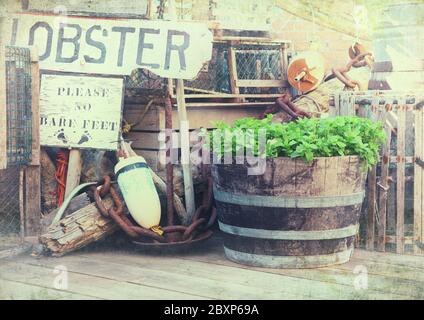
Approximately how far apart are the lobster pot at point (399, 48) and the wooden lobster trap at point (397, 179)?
0.70 meters

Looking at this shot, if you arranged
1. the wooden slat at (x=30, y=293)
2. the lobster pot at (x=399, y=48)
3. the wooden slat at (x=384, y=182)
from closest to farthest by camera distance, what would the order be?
1. the wooden slat at (x=30, y=293)
2. the wooden slat at (x=384, y=182)
3. the lobster pot at (x=399, y=48)

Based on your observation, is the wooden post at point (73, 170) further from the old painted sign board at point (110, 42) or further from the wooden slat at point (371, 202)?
the wooden slat at point (371, 202)

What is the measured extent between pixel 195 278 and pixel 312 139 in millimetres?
1238

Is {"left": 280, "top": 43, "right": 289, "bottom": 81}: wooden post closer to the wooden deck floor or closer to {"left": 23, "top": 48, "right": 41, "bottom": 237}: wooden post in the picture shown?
the wooden deck floor

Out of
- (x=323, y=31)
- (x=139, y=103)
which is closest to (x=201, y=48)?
(x=139, y=103)

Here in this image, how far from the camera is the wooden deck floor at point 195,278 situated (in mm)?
4246

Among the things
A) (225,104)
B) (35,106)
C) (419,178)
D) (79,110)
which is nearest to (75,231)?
(35,106)

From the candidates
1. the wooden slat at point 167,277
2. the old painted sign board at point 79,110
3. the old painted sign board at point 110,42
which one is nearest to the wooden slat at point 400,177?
the wooden slat at point 167,277

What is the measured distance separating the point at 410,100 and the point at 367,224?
1019 millimetres

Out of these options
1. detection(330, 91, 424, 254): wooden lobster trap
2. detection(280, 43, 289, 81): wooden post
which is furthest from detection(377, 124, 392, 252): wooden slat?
detection(280, 43, 289, 81): wooden post

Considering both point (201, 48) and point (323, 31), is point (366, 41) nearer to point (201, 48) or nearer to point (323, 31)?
point (323, 31)

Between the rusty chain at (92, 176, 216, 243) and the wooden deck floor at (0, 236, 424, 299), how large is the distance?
0.16m

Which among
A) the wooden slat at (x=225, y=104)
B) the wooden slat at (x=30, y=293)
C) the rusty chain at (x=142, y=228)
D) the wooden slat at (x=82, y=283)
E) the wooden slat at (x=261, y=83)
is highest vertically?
the wooden slat at (x=261, y=83)

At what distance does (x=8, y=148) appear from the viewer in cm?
546
